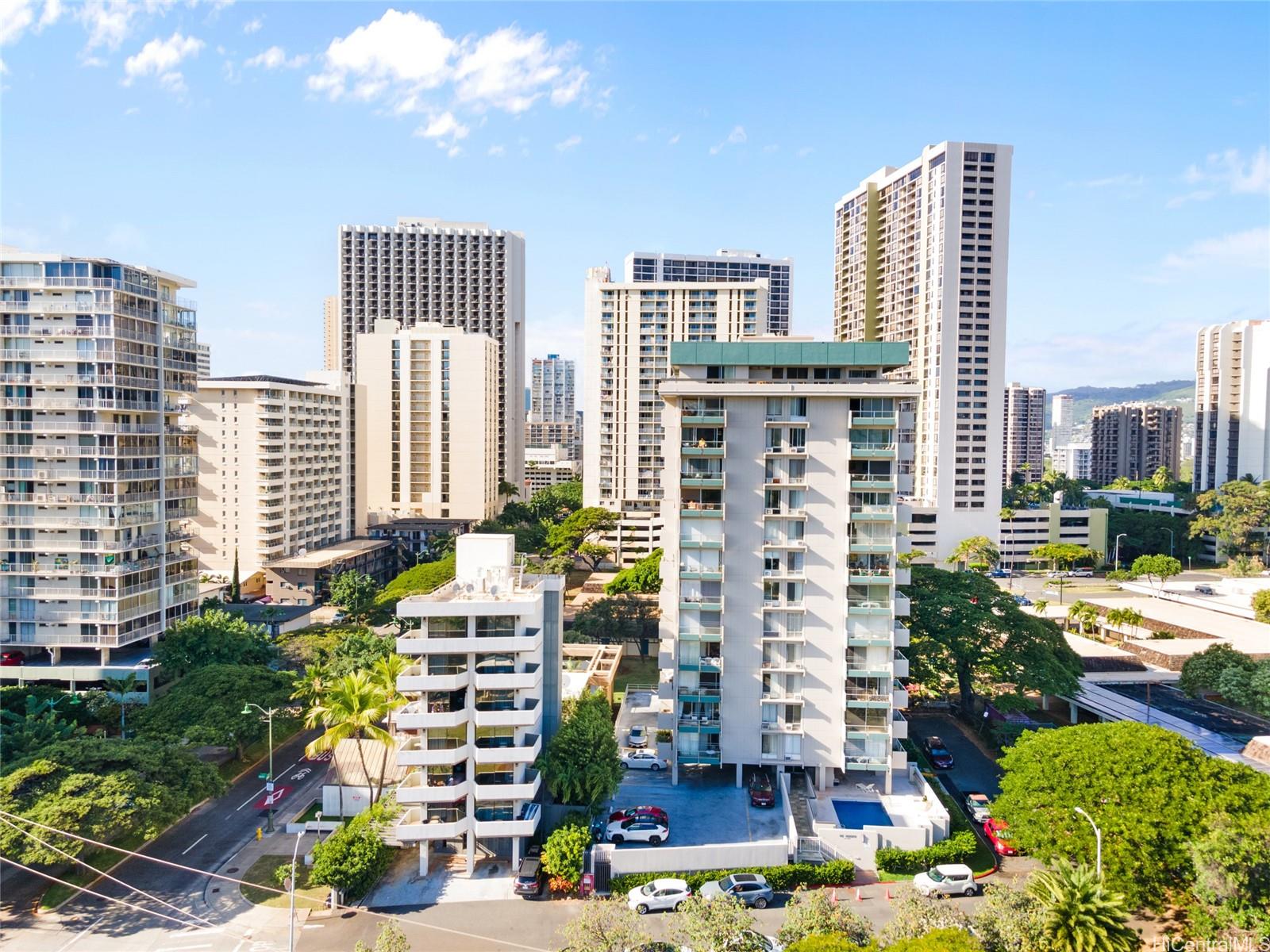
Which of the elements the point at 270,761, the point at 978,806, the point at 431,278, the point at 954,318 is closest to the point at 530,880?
the point at 270,761

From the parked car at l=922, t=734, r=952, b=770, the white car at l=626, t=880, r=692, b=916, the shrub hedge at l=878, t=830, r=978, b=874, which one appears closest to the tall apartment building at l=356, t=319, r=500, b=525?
the parked car at l=922, t=734, r=952, b=770

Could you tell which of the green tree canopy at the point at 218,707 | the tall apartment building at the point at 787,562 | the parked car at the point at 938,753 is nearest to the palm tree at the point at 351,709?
the green tree canopy at the point at 218,707

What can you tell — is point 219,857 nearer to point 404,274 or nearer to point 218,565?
point 218,565

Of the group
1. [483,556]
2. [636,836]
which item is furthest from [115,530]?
[636,836]

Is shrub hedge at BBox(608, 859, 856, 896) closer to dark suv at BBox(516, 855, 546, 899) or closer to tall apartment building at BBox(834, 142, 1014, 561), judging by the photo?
dark suv at BBox(516, 855, 546, 899)

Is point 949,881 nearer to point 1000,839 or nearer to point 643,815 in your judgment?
point 1000,839

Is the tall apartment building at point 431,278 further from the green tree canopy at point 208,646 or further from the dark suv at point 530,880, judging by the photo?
the dark suv at point 530,880

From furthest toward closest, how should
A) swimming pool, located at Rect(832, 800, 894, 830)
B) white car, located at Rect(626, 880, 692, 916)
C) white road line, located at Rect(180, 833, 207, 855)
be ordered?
swimming pool, located at Rect(832, 800, 894, 830), white road line, located at Rect(180, 833, 207, 855), white car, located at Rect(626, 880, 692, 916)
